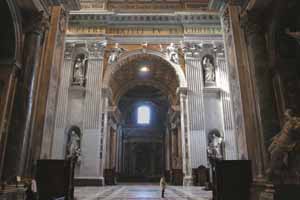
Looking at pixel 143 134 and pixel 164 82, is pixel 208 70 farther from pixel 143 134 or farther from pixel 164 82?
pixel 143 134

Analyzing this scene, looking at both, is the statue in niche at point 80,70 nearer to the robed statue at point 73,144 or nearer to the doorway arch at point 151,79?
the doorway arch at point 151,79

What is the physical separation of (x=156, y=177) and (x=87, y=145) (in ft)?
42.4

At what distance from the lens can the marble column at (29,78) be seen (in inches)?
227

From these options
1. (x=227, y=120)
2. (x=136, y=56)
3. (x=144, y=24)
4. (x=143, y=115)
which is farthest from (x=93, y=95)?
(x=143, y=115)

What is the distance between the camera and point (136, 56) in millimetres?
15719

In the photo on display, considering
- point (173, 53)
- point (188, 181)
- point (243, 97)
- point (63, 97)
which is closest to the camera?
point (243, 97)

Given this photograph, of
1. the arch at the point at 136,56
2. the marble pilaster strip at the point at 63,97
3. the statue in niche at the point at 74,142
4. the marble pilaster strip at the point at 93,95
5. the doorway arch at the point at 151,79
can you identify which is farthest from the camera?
the arch at the point at 136,56

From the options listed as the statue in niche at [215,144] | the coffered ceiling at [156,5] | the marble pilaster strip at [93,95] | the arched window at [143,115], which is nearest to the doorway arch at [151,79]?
the marble pilaster strip at [93,95]

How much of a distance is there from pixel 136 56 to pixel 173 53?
2299 millimetres

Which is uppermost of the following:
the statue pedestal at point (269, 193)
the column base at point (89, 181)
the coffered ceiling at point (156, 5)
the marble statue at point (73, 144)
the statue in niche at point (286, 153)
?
the coffered ceiling at point (156, 5)

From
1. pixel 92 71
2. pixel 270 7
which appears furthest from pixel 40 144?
pixel 92 71

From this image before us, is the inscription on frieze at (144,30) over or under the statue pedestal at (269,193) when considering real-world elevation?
over

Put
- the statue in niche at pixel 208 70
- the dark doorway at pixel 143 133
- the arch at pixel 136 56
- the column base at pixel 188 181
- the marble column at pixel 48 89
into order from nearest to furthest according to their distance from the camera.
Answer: the marble column at pixel 48 89
the column base at pixel 188 181
the arch at pixel 136 56
the statue in niche at pixel 208 70
the dark doorway at pixel 143 133

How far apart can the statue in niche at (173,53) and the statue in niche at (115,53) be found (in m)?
2.88
